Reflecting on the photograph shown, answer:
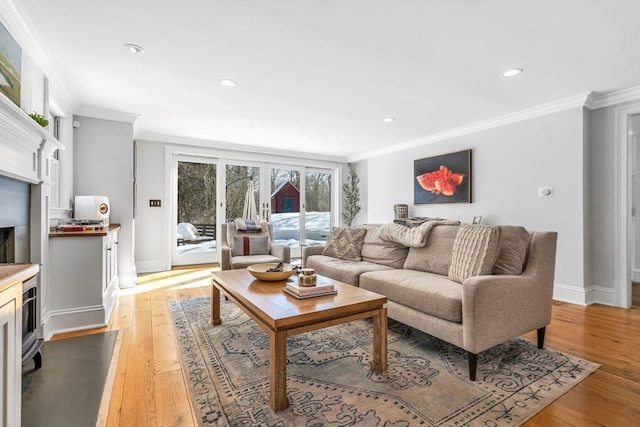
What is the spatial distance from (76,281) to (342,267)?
2.39 m

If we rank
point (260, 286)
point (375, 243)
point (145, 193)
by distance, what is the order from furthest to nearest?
point (145, 193), point (375, 243), point (260, 286)

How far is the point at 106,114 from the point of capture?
3.84m

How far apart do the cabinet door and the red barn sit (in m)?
5.38

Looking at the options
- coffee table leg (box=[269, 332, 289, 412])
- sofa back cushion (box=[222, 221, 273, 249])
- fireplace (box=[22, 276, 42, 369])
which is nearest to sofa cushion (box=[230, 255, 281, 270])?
sofa back cushion (box=[222, 221, 273, 249])

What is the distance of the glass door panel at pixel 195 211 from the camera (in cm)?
544

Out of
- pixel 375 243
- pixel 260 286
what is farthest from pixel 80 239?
pixel 375 243

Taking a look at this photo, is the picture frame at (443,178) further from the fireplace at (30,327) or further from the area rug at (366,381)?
the fireplace at (30,327)

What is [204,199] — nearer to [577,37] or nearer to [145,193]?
[145,193]

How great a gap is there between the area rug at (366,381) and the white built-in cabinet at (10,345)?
2.53 feet

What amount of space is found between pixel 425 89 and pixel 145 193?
445 cm

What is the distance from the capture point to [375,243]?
341 cm

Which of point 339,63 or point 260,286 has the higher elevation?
point 339,63

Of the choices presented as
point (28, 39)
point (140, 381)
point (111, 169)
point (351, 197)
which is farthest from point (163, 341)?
point (351, 197)

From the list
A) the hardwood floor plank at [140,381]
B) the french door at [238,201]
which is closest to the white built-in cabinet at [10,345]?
the hardwood floor plank at [140,381]
